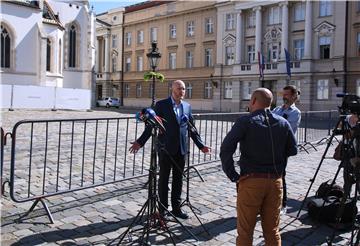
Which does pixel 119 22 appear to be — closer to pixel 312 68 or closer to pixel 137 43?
pixel 137 43

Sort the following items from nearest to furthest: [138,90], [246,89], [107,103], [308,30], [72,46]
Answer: [308,30] < [72,46] < [246,89] < [107,103] < [138,90]

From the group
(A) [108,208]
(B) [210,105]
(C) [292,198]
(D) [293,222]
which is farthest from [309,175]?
(B) [210,105]

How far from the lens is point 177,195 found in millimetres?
5973

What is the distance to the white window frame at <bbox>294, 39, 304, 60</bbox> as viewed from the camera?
4253cm

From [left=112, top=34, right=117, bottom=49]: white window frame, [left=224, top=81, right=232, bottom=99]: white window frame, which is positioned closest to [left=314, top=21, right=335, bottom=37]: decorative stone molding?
[left=224, top=81, right=232, bottom=99]: white window frame

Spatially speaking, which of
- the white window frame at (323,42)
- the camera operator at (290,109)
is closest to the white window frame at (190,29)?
the white window frame at (323,42)

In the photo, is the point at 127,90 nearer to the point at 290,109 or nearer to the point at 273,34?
the point at 273,34

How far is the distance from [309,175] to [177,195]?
14.4 feet

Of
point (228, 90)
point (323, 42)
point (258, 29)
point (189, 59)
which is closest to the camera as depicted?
point (323, 42)

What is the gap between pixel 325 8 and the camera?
134 feet

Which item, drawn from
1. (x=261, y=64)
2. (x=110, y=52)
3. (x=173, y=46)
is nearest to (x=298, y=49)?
(x=261, y=64)

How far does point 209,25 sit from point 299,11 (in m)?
11.5

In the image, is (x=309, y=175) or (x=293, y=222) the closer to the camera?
(x=293, y=222)

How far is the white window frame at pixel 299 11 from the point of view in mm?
42469
